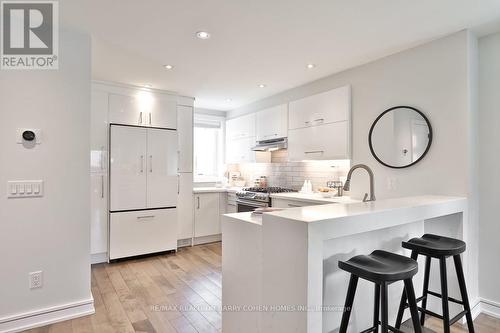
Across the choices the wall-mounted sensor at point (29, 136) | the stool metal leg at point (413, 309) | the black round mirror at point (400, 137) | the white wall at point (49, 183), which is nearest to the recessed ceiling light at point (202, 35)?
the white wall at point (49, 183)

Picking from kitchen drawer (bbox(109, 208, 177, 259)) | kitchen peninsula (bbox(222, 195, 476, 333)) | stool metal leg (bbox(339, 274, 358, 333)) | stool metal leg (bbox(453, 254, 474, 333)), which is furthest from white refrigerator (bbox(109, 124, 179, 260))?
stool metal leg (bbox(453, 254, 474, 333))

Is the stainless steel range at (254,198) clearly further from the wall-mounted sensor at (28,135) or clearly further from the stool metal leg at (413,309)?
the wall-mounted sensor at (28,135)

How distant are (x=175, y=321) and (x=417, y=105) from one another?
2.79m

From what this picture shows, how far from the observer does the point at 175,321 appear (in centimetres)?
225

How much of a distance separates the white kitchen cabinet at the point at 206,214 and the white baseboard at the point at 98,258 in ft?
4.19

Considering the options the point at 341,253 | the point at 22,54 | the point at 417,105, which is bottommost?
the point at 341,253

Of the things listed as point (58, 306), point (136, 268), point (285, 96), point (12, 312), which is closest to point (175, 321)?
point (58, 306)

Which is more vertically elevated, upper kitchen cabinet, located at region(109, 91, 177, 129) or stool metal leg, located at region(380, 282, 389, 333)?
upper kitchen cabinet, located at region(109, 91, 177, 129)

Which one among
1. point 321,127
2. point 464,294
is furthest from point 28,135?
point 464,294

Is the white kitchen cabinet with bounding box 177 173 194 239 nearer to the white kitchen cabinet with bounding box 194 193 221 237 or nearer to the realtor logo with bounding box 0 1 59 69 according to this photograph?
the white kitchen cabinet with bounding box 194 193 221 237

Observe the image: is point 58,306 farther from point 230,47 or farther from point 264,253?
point 230,47

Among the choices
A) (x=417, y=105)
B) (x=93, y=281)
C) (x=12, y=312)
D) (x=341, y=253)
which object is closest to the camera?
(x=341, y=253)

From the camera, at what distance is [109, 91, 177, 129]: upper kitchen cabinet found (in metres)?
3.74

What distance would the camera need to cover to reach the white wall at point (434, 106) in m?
2.26
